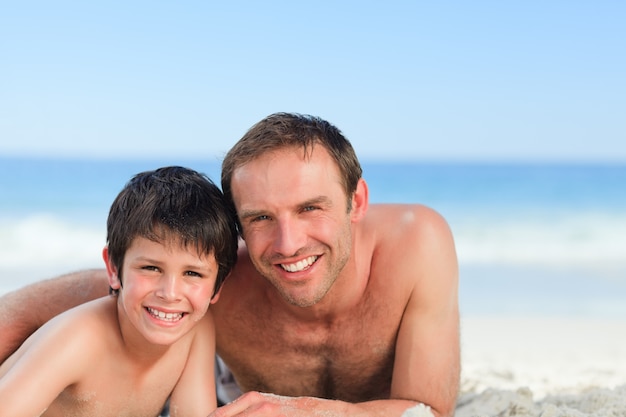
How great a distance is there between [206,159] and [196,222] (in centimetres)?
2727

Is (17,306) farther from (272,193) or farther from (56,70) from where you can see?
(56,70)

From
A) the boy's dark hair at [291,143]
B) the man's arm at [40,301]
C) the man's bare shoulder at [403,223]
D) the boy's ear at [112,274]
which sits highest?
the boy's dark hair at [291,143]

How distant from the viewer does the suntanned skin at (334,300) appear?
9.54ft

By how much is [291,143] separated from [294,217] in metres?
0.29

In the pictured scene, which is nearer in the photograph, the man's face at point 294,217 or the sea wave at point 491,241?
the man's face at point 294,217

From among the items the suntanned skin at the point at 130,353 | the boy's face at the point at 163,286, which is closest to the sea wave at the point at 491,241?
the suntanned skin at the point at 130,353

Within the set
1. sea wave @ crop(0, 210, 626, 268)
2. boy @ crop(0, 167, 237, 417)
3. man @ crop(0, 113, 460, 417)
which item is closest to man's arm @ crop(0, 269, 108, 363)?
man @ crop(0, 113, 460, 417)

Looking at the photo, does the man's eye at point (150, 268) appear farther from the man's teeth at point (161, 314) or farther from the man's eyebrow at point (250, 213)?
the man's eyebrow at point (250, 213)

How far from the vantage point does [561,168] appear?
27.1 metres

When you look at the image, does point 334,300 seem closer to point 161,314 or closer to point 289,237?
point 289,237

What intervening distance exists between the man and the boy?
186 mm

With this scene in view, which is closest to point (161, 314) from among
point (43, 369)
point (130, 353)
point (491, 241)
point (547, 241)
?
point (130, 353)

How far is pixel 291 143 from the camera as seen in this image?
2.98 metres

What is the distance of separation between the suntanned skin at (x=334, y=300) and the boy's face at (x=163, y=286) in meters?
0.27
